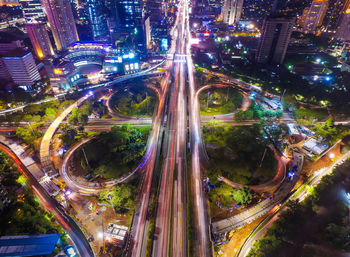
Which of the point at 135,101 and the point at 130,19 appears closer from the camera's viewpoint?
the point at 135,101

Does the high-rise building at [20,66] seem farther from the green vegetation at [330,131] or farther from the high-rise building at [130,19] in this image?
the green vegetation at [330,131]

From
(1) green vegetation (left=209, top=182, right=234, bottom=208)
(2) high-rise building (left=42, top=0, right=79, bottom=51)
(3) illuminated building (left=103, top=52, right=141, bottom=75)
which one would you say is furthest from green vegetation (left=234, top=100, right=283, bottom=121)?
(2) high-rise building (left=42, top=0, right=79, bottom=51)

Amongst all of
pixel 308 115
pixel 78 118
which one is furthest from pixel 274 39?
pixel 78 118

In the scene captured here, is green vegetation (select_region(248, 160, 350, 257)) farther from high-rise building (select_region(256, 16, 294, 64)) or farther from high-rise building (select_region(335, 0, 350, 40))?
high-rise building (select_region(335, 0, 350, 40))

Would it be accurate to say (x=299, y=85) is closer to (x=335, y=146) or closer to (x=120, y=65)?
(x=335, y=146)

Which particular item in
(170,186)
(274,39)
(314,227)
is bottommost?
(314,227)

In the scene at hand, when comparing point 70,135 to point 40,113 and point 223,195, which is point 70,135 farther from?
point 223,195
